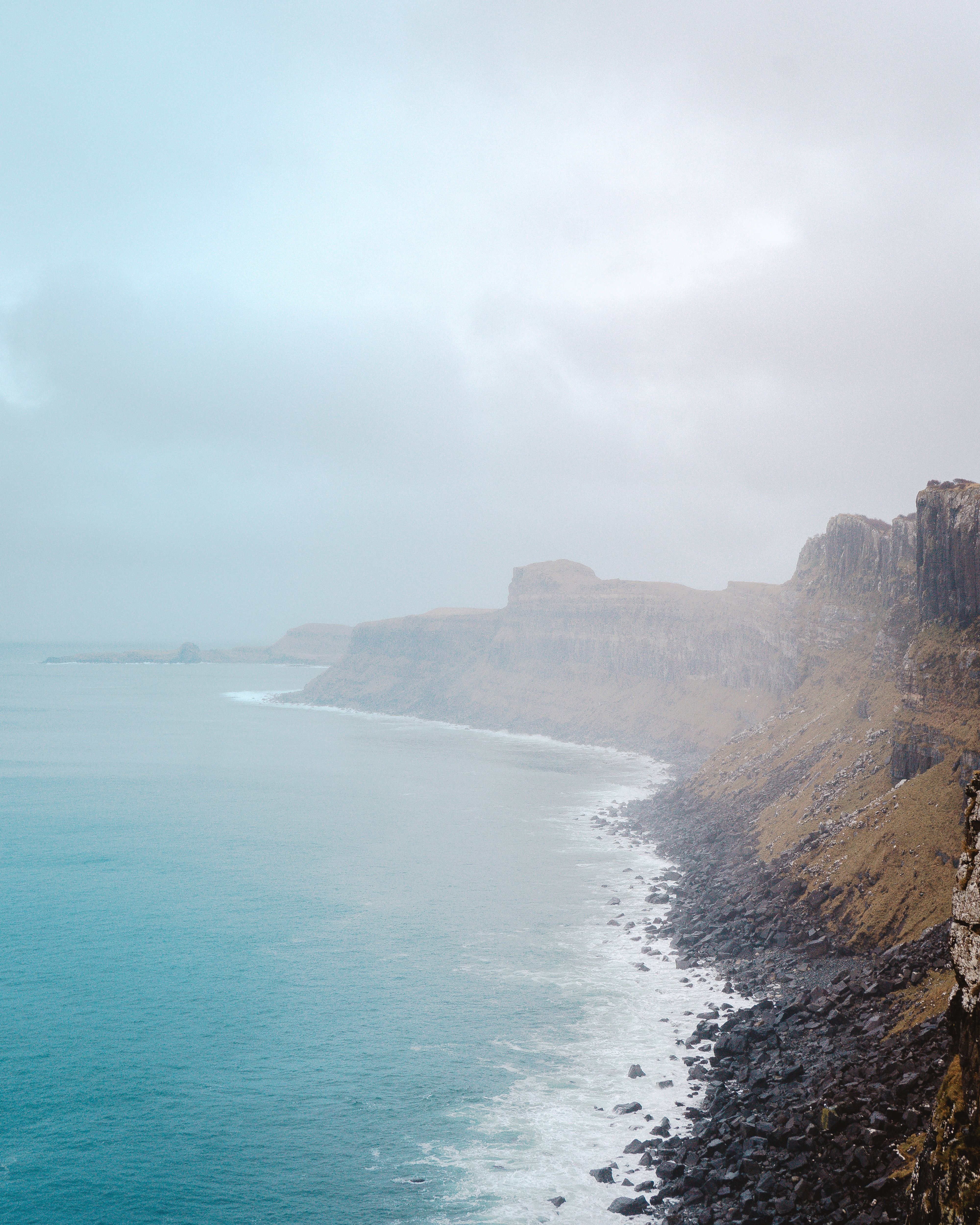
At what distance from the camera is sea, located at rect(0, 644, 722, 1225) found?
30469mm

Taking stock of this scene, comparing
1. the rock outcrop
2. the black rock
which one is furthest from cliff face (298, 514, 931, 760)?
the rock outcrop

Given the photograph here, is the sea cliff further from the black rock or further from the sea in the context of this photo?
the sea

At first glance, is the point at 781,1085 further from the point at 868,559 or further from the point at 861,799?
the point at 868,559

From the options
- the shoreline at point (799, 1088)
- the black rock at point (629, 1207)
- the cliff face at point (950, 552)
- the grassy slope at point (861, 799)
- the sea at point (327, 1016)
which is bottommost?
the sea at point (327, 1016)

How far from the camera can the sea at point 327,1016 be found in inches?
1200

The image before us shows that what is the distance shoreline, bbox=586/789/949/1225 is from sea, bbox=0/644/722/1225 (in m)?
1.90

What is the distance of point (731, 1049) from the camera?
38.4 m

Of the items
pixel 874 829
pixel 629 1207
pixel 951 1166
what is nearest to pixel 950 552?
pixel 874 829

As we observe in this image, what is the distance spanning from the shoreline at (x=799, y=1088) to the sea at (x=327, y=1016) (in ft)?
6.23

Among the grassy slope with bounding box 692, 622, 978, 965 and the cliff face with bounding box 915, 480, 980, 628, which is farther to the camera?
the cliff face with bounding box 915, 480, 980, 628

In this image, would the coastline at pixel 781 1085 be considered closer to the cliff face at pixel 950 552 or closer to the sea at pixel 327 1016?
the sea at pixel 327 1016

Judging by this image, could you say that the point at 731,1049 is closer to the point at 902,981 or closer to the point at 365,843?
the point at 902,981

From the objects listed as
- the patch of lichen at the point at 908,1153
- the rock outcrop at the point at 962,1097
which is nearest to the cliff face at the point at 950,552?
the patch of lichen at the point at 908,1153

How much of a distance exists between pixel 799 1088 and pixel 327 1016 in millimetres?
24681
